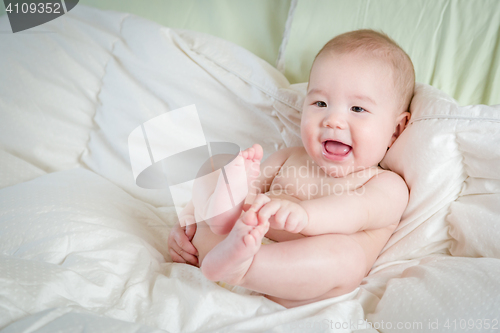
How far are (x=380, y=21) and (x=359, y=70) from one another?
1.52 ft

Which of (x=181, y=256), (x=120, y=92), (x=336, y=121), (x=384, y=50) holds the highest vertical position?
(x=384, y=50)

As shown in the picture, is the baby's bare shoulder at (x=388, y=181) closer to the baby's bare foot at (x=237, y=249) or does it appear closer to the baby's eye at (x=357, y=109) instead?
the baby's eye at (x=357, y=109)

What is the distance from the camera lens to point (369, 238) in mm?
936

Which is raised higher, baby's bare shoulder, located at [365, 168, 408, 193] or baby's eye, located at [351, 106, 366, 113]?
baby's eye, located at [351, 106, 366, 113]

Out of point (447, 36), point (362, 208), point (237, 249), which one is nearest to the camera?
point (237, 249)

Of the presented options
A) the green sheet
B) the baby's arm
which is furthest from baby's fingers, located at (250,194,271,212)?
the green sheet

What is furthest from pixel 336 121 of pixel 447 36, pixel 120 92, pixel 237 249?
pixel 120 92

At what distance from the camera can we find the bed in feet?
2.34

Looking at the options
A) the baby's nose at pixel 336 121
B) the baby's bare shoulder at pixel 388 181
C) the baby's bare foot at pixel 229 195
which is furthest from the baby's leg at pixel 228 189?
the baby's bare shoulder at pixel 388 181

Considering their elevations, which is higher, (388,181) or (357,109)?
(357,109)

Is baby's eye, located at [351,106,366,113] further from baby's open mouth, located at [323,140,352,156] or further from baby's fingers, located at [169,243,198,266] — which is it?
baby's fingers, located at [169,243,198,266]

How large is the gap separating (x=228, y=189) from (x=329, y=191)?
35 centimetres

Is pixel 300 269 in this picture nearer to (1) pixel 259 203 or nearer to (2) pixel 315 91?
(1) pixel 259 203

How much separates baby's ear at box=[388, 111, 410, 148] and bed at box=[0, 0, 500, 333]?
49 millimetres
